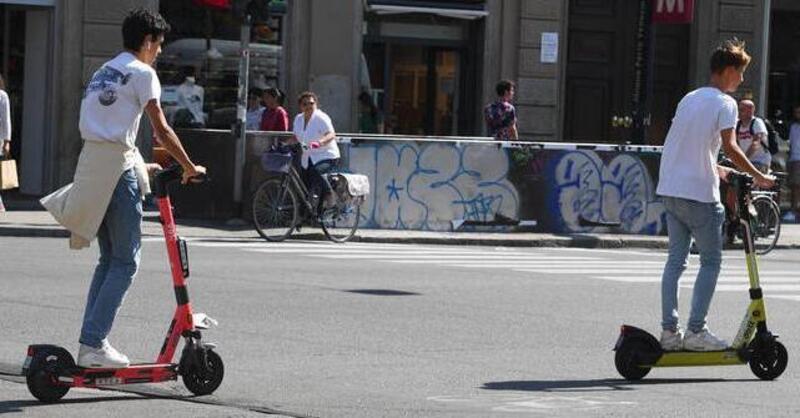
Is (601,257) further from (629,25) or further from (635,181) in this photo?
(629,25)

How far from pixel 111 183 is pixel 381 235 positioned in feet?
44.7

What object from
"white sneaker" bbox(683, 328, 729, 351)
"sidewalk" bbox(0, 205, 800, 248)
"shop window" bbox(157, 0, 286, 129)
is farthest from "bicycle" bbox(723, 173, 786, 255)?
"white sneaker" bbox(683, 328, 729, 351)

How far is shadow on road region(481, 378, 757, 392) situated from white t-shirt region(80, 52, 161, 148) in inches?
93.3

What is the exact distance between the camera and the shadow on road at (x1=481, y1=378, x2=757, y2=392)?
9539mm

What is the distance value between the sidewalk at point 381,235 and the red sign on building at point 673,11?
170 inches

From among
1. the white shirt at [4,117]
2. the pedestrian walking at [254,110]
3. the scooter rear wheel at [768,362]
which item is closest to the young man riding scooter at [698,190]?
the scooter rear wheel at [768,362]

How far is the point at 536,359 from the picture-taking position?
1079 centimetres

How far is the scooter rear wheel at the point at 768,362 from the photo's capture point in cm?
1013

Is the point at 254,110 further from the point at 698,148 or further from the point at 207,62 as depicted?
the point at 698,148

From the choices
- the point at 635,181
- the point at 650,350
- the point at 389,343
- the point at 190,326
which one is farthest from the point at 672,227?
the point at 635,181

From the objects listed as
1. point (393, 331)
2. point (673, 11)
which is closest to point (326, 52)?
point (673, 11)

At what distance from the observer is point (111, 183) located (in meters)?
8.52

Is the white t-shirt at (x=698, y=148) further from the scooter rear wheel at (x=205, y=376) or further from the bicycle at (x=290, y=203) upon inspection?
the bicycle at (x=290, y=203)

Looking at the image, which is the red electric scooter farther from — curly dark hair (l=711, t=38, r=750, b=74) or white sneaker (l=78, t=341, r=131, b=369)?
curly dark hair (l=711, t=38, r=750, b=74)
